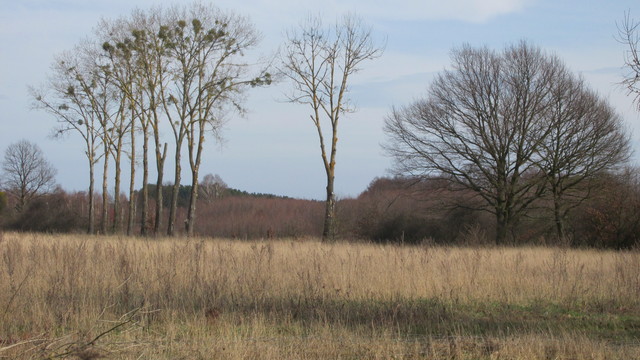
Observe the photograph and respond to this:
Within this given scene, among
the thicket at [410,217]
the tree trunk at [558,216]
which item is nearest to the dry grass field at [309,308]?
the thicket at [410,217]

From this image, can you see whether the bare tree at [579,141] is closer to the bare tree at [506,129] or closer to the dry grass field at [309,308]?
the bare tree at [506,129]

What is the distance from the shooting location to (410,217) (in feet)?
125

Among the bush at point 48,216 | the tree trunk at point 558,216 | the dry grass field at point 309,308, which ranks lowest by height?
the dry grass field at point 309,308

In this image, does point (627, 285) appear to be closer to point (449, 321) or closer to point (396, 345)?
point (449, 321)

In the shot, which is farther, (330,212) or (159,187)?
(159,187)

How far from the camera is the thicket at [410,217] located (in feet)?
91.4

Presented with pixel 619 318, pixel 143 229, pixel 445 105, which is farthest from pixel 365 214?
pixel 619 318

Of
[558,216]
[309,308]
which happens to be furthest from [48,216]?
[309,308]

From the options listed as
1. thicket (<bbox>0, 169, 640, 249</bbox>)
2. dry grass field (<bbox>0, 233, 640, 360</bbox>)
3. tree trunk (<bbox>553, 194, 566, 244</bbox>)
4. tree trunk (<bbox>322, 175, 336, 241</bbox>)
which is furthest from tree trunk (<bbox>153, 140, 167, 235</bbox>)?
tree trunk (<bbox>553, 194, 566, 244</bbox>)

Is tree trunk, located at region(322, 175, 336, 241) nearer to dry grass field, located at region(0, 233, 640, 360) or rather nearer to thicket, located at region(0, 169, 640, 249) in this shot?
thicket, located at region(0, 169, 640, 249)

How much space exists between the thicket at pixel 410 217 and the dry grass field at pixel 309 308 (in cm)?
560

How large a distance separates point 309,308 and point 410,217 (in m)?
29.3

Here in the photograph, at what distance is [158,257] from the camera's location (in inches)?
514

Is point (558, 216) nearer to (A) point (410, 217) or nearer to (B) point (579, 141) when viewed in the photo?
(B) point (579, 141)
